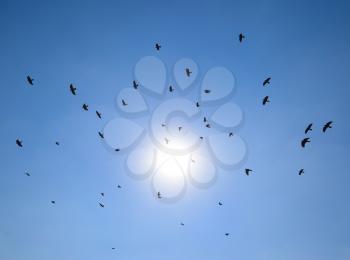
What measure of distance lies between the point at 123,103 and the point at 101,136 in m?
4.40

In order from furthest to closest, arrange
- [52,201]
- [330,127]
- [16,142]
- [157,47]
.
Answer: [52,201]
[16,142]
[157,47]
[330,127]

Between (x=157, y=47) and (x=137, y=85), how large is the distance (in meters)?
4.46

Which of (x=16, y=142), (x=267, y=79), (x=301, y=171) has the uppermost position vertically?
(x=267, y=79)

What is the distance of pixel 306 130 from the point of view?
24.2 m

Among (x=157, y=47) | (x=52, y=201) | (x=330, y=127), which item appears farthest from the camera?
(x=52, y=201)

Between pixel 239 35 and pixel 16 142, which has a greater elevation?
pixel 239 35

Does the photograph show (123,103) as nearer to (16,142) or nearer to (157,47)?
(157,47)

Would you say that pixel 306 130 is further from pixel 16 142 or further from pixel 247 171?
pixel 16 142

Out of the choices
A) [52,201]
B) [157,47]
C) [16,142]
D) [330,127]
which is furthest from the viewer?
[52,201]

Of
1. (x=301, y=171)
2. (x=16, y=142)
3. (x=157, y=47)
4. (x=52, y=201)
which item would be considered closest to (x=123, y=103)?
(x=157, y=47)

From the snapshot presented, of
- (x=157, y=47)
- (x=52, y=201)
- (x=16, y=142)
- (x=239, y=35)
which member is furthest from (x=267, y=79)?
(x=52, y=201)

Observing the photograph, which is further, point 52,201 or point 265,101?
point 52,201

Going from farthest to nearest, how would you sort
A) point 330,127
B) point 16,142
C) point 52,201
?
point 52,201 → point 16,142 → point 330,127

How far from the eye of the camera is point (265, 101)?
24.7 metres
